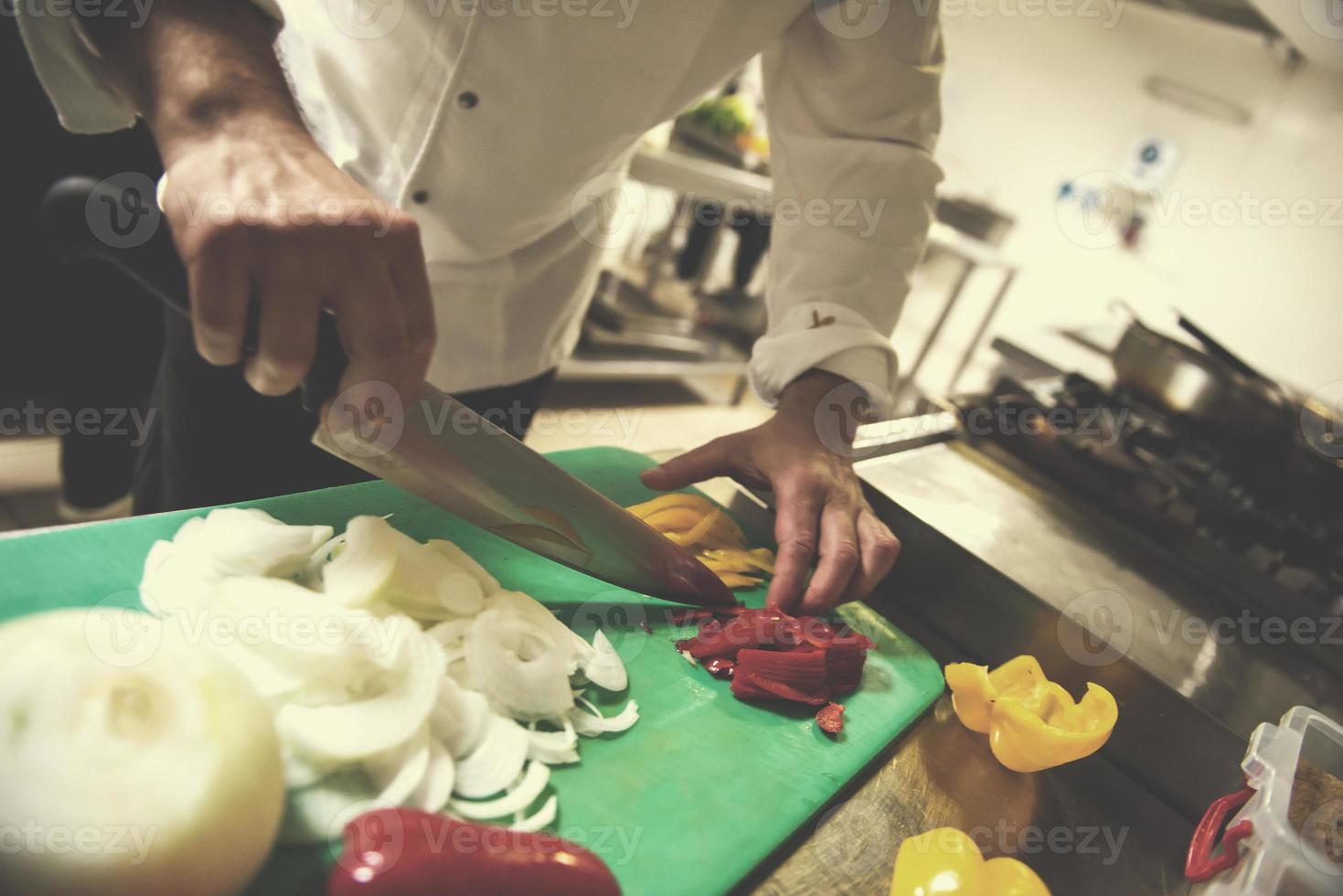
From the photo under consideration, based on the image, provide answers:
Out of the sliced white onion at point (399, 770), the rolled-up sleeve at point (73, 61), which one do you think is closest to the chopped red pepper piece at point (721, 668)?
the sliced white onion at point (399, 770)

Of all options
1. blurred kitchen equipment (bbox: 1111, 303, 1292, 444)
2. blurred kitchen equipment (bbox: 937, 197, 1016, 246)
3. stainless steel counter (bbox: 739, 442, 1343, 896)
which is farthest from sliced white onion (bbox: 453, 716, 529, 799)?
blurred kitchen equipment (bbox: 937, 197, 1016, 246)

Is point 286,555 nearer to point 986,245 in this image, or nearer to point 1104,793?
point 1104,793

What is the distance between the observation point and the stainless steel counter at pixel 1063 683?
2.54 ft

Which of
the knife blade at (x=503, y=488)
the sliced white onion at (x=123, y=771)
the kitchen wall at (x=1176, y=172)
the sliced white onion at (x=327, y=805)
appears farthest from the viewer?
the kitchen wall at (x=1176, y=172)

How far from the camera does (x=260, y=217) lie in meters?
0.60

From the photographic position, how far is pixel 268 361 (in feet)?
2.09

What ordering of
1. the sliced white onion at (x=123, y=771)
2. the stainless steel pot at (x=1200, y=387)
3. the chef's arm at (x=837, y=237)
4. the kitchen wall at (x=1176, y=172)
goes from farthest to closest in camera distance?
the kitchen wall at (x=1176, y=172)
the stainless steel pot at (x=1200, y=387)
the chef's arm at (x=837, y=237)
the sliced white onion at (x=123, y=771)

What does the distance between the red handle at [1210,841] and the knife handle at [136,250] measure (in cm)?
92

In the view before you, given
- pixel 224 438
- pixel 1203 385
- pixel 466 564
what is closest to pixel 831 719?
pixel 466 564

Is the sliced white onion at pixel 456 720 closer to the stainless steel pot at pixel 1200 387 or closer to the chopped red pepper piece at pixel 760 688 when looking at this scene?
the chopped red pepper piece at pixel 760 688

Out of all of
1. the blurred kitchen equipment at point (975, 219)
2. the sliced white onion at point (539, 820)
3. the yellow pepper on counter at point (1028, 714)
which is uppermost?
the blurred kitchen equipment at point (975, 219)

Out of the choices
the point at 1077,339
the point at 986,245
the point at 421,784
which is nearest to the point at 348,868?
the point at 421,784

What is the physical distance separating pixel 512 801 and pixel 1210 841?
26.5 inches

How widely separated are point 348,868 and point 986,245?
449cm
